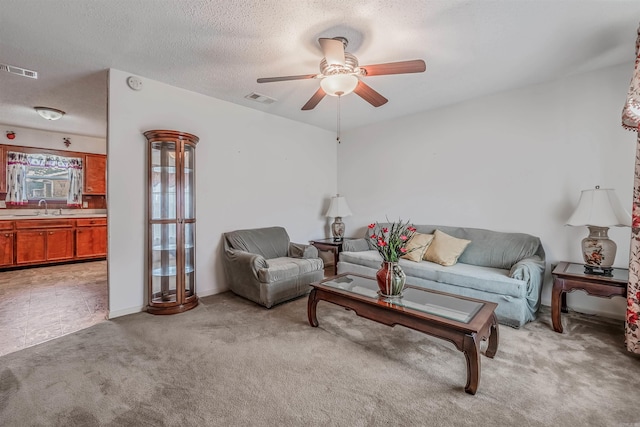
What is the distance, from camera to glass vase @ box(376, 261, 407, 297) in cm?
230

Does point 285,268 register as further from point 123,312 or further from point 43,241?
point 43,241

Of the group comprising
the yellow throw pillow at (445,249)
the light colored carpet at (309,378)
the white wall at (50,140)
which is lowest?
the light colored carpet at (309,378)

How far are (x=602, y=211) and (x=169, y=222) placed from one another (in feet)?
13.9

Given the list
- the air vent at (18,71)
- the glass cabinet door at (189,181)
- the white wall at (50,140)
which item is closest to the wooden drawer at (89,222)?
the white wall at (50,140)

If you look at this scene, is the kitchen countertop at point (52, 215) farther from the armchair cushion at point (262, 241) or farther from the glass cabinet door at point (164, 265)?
the armchair cushion at point (262, 241)

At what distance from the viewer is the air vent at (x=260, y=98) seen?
3606 millimetres

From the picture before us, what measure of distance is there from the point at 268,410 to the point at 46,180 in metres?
6.48

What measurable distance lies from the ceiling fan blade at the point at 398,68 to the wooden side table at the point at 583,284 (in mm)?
2234

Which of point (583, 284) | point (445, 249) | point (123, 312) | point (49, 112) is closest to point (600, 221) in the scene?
point (583, 284)

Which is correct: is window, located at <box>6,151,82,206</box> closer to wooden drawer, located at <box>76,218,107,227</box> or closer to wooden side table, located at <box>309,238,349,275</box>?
wooden drawer, located at <box>76,218,107,227</box>

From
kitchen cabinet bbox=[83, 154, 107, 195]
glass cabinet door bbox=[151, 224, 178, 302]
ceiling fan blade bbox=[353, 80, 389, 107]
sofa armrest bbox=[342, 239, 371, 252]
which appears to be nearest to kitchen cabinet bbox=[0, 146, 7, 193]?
kitchen cabinet bbox=[83, 154, 107, 195]

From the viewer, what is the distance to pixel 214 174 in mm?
3715

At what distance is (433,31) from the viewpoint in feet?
7.56

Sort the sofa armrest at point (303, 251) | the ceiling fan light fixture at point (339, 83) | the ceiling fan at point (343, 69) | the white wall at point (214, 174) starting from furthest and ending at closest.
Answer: the sofa armrest at point (303, 251)
the white wall at point (214, 174)
the ceiling fan light fixture at point (339, 83)
the ceiling fan at point (343, 69)
